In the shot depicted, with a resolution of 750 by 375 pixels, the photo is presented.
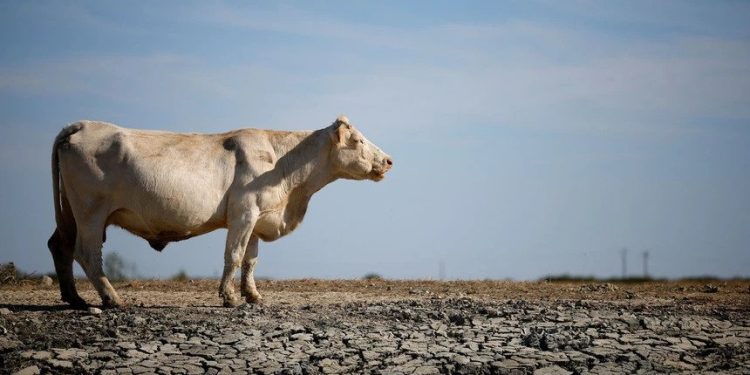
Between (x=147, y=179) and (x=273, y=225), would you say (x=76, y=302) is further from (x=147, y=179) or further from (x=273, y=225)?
(x=273, y=225)

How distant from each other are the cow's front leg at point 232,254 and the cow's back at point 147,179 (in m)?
0.35

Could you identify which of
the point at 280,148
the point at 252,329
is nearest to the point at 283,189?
the point at 280,148

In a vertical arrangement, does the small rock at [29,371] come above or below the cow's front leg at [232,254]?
below

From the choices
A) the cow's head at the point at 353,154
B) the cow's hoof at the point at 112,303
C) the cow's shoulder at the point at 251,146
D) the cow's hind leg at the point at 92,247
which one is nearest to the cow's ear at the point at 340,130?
the cow's head at the point at 353,154

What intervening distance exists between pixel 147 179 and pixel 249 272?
2.38 meters

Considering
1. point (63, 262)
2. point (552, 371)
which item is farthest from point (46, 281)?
point (552, 371)

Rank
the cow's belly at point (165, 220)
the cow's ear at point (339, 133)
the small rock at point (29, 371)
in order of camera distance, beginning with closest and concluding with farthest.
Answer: the small rock at point (29, 371) → the cow's belly at point (165, 220) → the cow's ear at point (339, 133)

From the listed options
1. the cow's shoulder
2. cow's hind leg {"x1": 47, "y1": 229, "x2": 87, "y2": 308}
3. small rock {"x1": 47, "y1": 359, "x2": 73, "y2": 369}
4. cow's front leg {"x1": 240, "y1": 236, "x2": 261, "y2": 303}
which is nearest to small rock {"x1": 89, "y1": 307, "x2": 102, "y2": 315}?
cow's hind leg {"x1": 47, "y1": 229, "x2": 87, "y2": 308}

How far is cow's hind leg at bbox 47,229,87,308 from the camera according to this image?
15.3 metres

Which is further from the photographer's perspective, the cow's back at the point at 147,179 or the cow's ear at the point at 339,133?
the cow's ear at the point at 339,133

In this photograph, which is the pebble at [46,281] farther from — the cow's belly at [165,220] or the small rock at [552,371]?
the small rock at [552,371]

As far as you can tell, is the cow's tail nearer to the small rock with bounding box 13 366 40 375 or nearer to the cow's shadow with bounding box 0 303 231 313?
the cow's shadow with bounding box 0 303 231 313

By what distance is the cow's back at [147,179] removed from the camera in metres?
14.7

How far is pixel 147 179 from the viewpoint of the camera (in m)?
14.7
